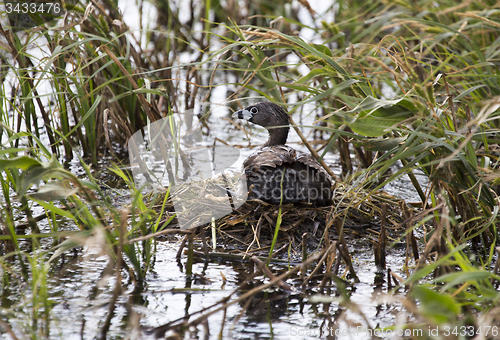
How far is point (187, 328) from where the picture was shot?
6.84 ft

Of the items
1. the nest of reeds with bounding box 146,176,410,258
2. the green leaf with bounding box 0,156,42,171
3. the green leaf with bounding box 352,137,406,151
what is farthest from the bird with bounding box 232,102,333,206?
the green leaf with bounding box 0,156,42,171

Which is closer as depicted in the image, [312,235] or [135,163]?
[312,235]

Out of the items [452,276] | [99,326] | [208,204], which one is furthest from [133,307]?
[452,276]

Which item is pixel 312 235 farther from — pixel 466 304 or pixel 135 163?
pixel 135 163

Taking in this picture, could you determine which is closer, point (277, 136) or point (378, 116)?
point (378, 116)

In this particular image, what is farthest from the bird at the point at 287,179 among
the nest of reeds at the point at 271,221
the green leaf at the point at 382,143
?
the green leaf at the point at 382,143

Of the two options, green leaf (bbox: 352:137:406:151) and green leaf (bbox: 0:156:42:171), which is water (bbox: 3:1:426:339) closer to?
green leaf (bbox: 0:156:42:171)

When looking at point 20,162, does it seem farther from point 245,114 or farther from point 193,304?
point 245,114

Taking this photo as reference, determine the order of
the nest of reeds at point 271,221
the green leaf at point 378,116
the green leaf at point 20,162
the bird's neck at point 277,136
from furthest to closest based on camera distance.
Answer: the bird's neck at point 277,136, the nest of reeds at point 271,221, the green leaf at point 378,116, the green leaf at point 20,162

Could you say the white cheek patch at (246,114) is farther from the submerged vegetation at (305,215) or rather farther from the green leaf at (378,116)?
the green leaf at (378,116)

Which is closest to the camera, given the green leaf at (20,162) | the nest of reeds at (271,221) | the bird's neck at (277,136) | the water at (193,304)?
the green leaf at (20,162)

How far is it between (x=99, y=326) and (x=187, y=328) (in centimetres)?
43

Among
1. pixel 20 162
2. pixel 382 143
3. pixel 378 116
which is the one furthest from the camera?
pixel 382 143

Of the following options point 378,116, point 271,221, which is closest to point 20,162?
point 271,221
